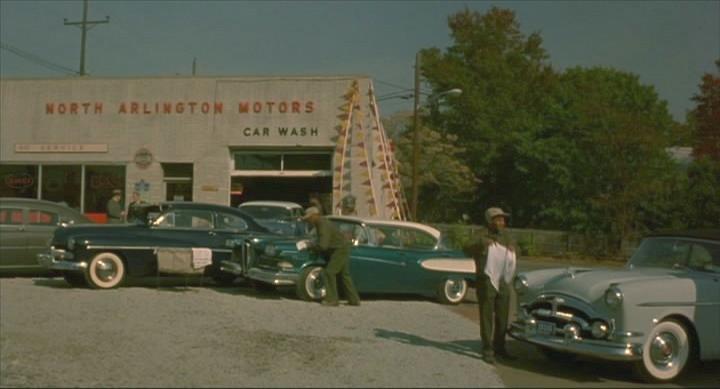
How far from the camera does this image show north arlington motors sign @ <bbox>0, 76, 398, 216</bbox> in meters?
28.3

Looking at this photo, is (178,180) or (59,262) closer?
(59,262)

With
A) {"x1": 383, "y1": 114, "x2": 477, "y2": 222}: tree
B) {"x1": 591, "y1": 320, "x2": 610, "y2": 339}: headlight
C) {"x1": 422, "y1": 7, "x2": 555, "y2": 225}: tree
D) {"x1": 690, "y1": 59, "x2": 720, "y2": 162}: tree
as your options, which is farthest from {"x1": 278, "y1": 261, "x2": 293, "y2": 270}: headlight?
{"x1": 690, "y1": 59, "x2": 720, "y2": 162}: tree

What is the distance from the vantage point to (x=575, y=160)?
133ft

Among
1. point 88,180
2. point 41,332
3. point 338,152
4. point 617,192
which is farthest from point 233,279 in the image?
point 617,192

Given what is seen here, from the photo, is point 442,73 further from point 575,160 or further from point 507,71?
point 575,160

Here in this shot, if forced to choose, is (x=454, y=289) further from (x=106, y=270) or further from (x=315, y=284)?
(x=106, y=270)

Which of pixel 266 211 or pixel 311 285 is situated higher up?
pixel 266 211

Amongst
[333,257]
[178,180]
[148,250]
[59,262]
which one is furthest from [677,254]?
Result: [178,180]

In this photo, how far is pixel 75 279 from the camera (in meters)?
14.8

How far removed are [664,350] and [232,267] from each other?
760cm

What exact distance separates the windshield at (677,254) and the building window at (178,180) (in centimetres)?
2046

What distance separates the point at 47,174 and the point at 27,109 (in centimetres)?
216

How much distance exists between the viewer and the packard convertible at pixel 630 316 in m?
8.52

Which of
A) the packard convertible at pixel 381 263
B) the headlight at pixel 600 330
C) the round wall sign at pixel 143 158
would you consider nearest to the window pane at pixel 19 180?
the round wall sign at pixel 143 158
